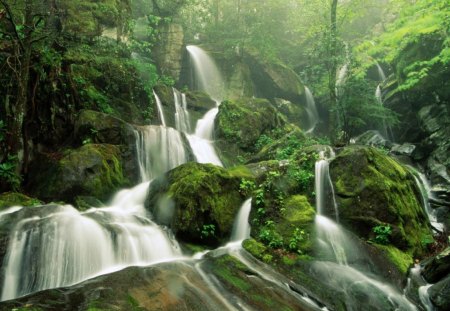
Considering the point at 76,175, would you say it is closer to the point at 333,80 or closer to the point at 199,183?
the point at 199,183

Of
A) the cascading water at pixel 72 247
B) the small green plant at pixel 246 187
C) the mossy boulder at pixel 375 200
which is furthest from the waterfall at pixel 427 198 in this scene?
the cascading water at pixel 72 247

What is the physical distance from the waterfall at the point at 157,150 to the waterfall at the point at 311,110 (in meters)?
12.5

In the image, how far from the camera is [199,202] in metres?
8.12

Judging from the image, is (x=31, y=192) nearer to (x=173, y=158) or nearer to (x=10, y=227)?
(x=10, y=227)

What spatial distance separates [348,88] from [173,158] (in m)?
8.56

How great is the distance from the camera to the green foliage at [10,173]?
849 centimetres

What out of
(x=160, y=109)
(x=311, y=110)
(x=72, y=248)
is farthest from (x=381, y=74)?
(x=72, y=248)

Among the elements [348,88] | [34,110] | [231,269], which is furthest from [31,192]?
[348,88]

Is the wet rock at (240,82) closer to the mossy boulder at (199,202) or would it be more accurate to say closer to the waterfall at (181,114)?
the waterfall at (181,114)

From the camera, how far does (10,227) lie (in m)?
5.98

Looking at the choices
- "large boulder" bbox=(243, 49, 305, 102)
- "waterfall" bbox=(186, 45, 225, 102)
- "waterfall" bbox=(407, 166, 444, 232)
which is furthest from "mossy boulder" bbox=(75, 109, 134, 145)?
"large boulder" bbox=(243, 49, 305, 102)

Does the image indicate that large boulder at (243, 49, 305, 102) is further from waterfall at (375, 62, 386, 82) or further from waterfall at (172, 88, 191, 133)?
waterfall at (172, 88, 191, 133)

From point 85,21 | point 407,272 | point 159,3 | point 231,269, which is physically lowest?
point 407,272

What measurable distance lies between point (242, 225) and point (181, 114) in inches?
385
